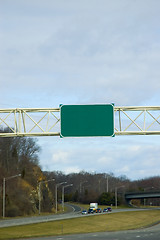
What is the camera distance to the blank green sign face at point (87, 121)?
27625mm

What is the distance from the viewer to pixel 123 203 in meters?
165

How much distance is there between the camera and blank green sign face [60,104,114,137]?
27625 millimetres

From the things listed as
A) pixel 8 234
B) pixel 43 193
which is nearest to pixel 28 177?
pixel 43 193

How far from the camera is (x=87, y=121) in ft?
90.9

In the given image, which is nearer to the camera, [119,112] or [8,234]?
[119,112]

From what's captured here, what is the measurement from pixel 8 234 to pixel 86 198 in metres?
125

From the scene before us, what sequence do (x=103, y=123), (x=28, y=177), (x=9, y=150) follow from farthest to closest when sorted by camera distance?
(x=9, y=150) < (x=28, y=177) < (x=103, y=123)

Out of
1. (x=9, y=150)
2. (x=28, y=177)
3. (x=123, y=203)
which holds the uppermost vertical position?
(x=9, y=150)

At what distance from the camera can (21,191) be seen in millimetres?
105750

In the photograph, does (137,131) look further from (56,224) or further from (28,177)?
(28,177)

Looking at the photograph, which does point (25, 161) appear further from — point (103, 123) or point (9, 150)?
point (103, 123)

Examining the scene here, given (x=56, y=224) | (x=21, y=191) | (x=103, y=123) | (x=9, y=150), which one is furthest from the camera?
(x=9, y=150)

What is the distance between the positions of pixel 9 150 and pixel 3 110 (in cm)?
→ 10258

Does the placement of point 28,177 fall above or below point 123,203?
above
